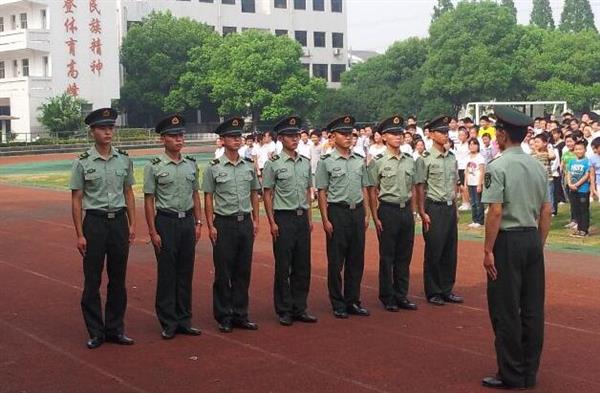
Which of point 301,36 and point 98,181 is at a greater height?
point 301,36

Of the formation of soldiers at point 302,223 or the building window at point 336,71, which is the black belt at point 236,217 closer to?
the formation of soldiers at point 302,223

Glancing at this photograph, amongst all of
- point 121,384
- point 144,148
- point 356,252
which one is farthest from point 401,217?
point 144,148

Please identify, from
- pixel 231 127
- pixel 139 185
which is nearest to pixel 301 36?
pixel 139 185

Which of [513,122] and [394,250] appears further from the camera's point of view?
[394,250]

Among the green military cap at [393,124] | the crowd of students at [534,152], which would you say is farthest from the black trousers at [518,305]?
the crowd of students at [534,152]

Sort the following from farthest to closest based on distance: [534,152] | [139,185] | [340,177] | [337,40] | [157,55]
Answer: [337,40] → [157,55] → [139,185] → [534,152] → [340,177]

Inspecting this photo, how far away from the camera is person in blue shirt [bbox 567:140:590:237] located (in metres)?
10.9

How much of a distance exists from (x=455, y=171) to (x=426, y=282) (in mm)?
1132

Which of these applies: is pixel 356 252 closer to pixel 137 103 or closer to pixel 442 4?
pixel 137 103

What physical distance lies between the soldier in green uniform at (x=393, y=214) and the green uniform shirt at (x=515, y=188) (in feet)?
7.52

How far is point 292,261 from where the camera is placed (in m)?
6.84

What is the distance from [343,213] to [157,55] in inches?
1703

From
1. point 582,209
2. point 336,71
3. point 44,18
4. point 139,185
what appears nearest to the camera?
point 582,209

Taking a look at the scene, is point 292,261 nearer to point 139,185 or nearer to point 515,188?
point 515,188
